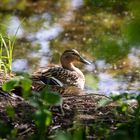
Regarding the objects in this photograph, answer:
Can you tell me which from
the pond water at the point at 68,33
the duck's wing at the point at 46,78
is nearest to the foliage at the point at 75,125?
the duck's wing at the point at 46,78

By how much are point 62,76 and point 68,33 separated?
3712mm

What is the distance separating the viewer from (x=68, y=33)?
1024cm

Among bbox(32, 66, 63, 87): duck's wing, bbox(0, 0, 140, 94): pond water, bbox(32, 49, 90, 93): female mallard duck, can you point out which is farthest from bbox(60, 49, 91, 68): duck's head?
bbox(32, 66, 63, 87): duck's wing

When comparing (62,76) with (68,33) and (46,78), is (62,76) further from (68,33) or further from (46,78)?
(68,33)

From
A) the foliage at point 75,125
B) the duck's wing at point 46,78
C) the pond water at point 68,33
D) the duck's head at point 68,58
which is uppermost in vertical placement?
the pond water at point 68,33

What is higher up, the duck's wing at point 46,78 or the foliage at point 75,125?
the duck's wing at point 46,78

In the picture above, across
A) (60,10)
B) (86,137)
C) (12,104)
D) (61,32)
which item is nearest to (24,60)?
(61,32)

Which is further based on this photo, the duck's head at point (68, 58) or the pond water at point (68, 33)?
the pond water at point (68, 33)

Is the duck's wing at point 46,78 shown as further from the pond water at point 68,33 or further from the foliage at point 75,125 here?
the foliage at point 75,125

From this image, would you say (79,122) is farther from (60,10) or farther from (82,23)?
(60,10)

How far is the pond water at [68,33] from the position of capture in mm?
8312

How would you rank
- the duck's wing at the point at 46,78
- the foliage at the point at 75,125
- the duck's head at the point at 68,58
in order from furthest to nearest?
the duck's head at the point at 68,58 → the duck's wing at the point at 46,78 → the foliage at the point at 75,125

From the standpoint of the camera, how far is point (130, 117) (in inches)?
161

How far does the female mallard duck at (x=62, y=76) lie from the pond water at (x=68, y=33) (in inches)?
13.9
